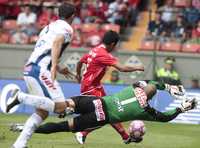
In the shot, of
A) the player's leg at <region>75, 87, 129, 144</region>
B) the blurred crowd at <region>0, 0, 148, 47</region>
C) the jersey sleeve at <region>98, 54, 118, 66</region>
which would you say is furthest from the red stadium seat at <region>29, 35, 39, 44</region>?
the jersey sleeve at <region>98, 54, 118, 66</region>

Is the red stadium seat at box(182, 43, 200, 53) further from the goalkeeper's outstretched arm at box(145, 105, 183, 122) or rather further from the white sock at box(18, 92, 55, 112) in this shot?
the white sock at box(18, 92, 55, 112)

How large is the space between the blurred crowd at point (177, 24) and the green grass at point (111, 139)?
275 inches

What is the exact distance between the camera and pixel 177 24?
2422 centimetres

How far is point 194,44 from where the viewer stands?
938 inches

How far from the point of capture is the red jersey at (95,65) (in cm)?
1273

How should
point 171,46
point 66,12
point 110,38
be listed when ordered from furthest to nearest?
point 171,46, point 110,38, point 66,12

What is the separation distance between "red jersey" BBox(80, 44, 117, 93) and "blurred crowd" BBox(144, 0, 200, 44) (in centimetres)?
1077

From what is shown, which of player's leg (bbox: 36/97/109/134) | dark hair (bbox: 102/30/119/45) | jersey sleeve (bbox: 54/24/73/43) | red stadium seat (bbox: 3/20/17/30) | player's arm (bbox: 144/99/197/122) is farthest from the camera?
red stadium seat (bbox: 3/20/17/30)

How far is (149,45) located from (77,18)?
114 inches

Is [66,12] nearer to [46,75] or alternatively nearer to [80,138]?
[46,75]

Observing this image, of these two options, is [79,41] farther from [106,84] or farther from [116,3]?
[106,84]

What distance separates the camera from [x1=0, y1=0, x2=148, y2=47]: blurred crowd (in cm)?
2486

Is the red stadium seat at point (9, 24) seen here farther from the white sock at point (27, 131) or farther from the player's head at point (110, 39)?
the white sock at point (27, 131)

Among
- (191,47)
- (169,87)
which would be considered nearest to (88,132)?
(169,87)
